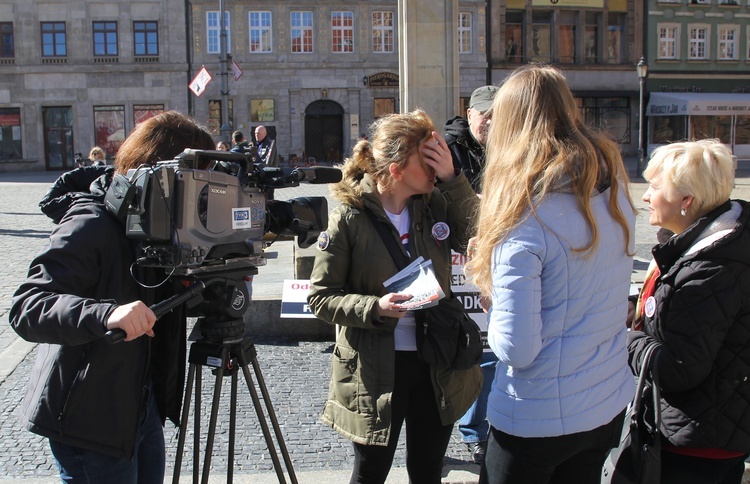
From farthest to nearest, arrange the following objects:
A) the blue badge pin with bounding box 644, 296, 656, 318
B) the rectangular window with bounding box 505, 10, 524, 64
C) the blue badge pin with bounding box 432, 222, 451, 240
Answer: the rectangular window with bounding box 505, 10, 524, 64
the blue badge pin with bounding box 432, 222, 451, 240
the blue badge pin with bounding box 644, 296, 656, 318

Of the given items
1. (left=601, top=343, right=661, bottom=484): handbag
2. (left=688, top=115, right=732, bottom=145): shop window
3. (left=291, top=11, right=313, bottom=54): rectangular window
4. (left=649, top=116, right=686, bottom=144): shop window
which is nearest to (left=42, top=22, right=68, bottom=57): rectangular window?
(left=291, top=11, right=313, bottom=54): rectangular window

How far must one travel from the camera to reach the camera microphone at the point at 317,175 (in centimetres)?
245

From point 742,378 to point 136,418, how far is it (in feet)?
6.79

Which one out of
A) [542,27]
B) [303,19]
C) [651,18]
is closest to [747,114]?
[651,18]

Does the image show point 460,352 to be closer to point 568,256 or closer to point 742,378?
point 568,256

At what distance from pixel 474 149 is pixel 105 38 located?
3330 centimetres

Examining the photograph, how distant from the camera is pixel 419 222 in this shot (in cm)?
293

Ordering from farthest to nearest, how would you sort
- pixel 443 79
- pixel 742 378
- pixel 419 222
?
1. pixel 443 79
2. pixel 419 222
3. pixel 742 378

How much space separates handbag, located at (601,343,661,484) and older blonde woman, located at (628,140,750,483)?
0.17 ft

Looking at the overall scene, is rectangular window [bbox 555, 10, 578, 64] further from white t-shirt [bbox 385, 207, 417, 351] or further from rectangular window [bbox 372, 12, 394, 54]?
white t-shirt [bbox 385, 207, 417, 351]

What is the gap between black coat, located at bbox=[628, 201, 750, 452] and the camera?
2480 mm

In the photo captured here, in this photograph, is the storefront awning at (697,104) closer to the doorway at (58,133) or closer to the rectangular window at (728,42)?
the rectangular window at (728,42)

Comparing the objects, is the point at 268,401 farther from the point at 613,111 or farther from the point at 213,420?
the point at 613,111

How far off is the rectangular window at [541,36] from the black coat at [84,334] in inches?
1432
